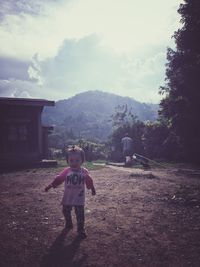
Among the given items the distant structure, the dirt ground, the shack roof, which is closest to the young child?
the dirt ground

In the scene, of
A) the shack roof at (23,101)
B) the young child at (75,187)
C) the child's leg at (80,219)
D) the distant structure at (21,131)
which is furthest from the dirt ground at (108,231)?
the distant structure at (21,131)

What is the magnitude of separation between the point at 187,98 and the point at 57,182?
17.6m

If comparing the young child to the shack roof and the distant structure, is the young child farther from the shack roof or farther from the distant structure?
the shack roof

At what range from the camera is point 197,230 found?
5.43 metres

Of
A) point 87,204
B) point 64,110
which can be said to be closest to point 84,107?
point 64,110

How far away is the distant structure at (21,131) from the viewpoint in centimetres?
1831

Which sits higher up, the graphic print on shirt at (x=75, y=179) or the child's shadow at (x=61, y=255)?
the graphic print on shirt at (x=75, y=179)

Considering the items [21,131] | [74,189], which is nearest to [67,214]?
[74,189]

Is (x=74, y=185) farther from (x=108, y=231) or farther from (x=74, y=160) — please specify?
(x=108, y=231)

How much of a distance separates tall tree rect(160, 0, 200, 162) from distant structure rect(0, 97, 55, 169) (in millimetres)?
9112

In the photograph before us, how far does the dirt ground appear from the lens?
13.6 ft

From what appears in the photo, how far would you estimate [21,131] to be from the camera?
62.1 ft

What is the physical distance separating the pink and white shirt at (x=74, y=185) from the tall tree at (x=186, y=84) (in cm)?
1616

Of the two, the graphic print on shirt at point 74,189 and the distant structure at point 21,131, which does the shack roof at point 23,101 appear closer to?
the distant structure at point 21,131
